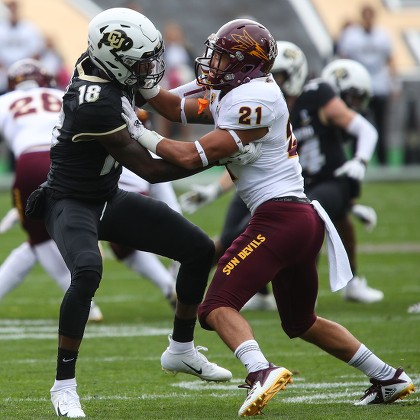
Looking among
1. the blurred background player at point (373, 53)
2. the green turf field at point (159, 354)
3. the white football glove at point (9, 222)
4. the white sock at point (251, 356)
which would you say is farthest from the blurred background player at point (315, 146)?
the blurred background player at point (373, 53)

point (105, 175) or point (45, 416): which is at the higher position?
point (105, 175)

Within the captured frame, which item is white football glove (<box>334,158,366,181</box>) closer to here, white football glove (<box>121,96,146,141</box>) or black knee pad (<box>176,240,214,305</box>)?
black knee pad (<box>176,240,214,305</box>)

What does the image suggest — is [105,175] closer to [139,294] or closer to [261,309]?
[261,309]

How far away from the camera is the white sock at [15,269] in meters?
7.31

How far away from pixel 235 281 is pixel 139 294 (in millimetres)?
4394

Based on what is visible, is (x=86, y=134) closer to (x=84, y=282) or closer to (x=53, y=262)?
(x=84, y=282)

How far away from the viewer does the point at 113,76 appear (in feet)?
16.3

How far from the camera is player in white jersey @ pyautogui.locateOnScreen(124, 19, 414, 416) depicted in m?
4.79

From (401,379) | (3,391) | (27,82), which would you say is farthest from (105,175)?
(27,82)

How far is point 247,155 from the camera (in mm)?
4852

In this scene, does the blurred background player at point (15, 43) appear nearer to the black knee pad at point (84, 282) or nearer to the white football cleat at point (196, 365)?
the white football cleat at point (196, 365)

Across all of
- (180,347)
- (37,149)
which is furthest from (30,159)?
Answer: (180,347)

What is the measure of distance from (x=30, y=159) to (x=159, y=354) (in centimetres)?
156

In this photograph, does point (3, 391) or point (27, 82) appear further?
point (27, 82)
